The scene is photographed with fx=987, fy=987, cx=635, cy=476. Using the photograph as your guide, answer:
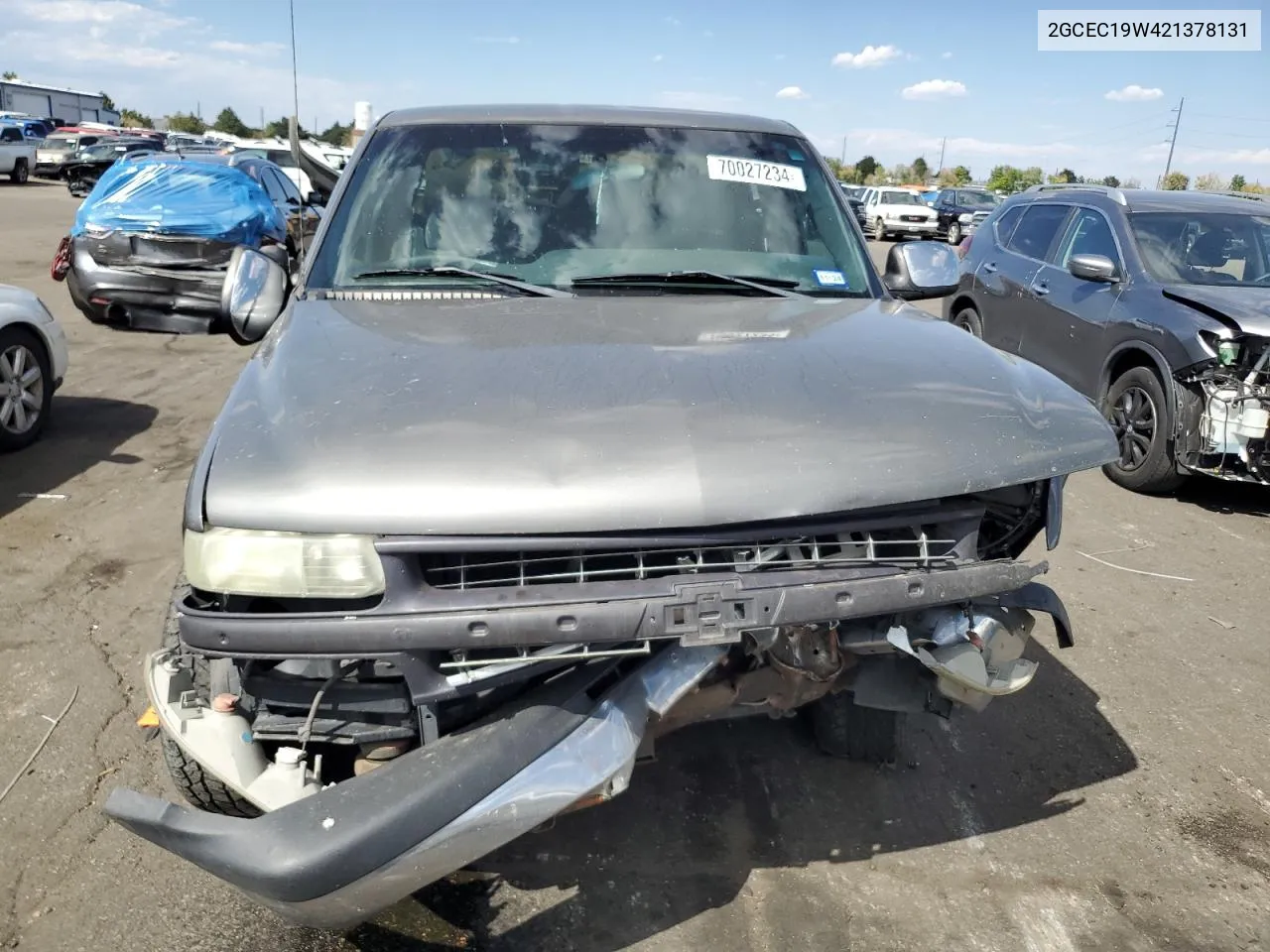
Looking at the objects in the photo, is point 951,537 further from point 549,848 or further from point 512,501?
point 549,848

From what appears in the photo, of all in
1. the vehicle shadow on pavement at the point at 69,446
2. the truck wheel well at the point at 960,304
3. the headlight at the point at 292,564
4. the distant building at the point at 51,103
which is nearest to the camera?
the headlight at the point at 292,564

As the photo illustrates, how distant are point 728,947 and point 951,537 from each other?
3.68 ft

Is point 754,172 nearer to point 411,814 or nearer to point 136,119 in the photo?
point 411,814

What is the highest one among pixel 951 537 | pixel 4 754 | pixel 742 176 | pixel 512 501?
pixel 742 176

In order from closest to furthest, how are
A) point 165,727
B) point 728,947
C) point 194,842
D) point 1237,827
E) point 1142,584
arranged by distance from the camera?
point 194,842
point 165,727
point 728,947
point 1237,827
point 1142,584

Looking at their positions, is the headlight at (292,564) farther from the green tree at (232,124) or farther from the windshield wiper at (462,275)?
the green tree at (232,124)

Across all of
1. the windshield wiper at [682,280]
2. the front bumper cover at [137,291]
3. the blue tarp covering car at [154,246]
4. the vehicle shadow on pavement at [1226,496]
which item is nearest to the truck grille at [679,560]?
the windshield wiper at [682,280]

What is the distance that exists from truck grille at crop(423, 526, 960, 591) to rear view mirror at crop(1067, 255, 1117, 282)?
16.2 ft

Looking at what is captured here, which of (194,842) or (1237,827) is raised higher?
(194,842)

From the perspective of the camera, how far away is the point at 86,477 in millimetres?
5594

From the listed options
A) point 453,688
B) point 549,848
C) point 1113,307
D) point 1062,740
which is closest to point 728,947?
point 549,848

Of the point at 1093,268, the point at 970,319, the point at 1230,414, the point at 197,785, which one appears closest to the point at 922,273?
the point at 197,785

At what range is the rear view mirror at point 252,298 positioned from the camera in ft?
10.2

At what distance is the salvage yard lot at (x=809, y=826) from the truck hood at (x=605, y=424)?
1150 mm
